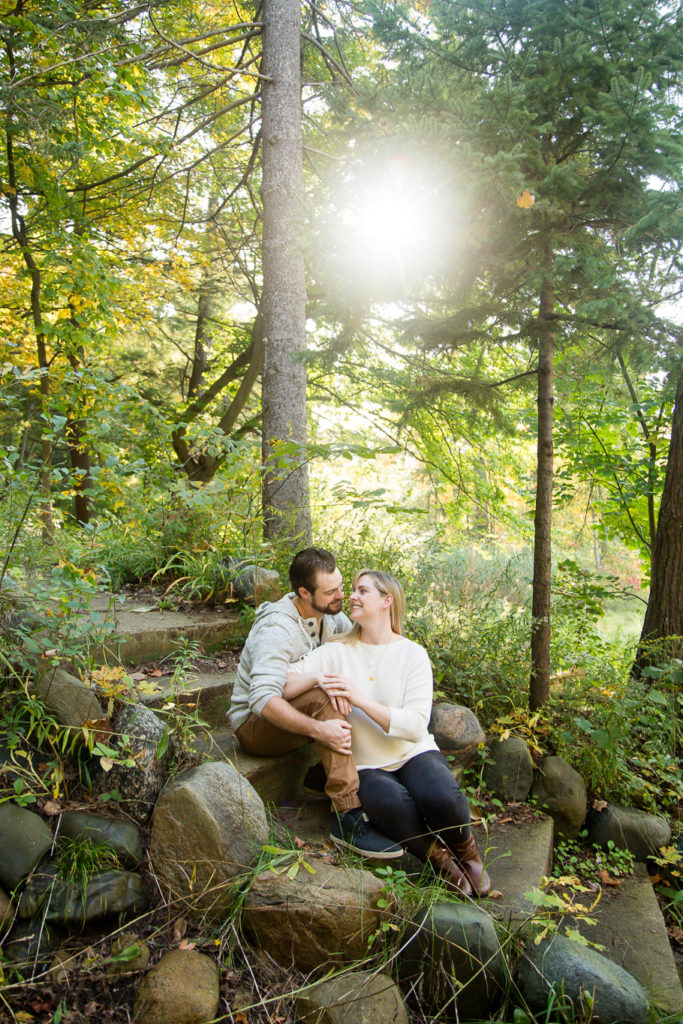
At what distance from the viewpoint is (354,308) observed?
444 cm

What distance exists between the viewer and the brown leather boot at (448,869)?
264cm

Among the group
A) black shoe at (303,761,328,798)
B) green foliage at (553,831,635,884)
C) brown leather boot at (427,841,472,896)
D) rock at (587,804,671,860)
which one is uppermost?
black shoe at (303,761,328,798)

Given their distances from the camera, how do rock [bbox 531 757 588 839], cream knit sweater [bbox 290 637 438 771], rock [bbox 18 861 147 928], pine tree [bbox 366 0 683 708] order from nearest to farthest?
rock [bbox 18 861 147 928]
cream knit sweater [bbox 290 637 438 771]
pine tree [bbox 366 0 683 708]
rock [bbox 531 757 588 839]

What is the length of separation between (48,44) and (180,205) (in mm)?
3491

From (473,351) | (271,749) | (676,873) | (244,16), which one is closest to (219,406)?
(244,16)

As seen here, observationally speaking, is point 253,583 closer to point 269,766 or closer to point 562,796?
point 269,766

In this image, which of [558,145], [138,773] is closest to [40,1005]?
[138,773]

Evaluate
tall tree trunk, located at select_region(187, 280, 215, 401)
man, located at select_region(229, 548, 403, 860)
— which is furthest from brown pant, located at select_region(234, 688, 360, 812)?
tall tree trunk, located at select_region(187, 280, 215, 401)

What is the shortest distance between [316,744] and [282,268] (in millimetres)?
4256

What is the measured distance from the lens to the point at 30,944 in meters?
2.04

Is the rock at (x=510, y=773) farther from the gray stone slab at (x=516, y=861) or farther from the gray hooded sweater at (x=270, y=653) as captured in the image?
the gray hooded sweater at (x=270, y=653)

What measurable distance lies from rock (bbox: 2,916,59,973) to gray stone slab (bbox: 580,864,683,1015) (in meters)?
2.18

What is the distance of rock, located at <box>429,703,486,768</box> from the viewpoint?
145 inches

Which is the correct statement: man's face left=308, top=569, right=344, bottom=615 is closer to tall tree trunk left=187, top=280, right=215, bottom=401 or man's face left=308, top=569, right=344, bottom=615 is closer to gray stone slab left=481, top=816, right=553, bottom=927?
gray stone slab left=481, top=816, right=553, bottom=927
